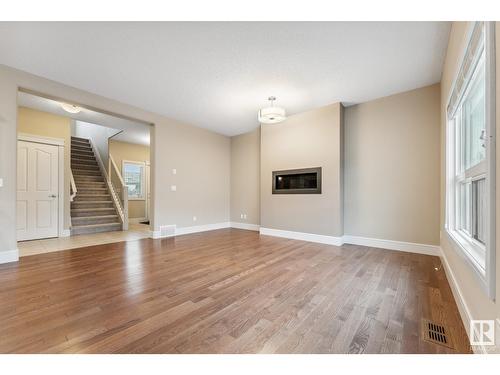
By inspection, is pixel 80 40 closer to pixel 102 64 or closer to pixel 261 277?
pixel 102 64

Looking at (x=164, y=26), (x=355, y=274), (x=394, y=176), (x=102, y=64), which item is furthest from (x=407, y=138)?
(x=102, y=64)

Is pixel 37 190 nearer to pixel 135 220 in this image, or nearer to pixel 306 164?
pixel 135 220

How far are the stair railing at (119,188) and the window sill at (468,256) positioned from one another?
6.65 meters

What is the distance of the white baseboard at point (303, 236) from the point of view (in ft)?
A: 13.4

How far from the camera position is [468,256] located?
1.56m

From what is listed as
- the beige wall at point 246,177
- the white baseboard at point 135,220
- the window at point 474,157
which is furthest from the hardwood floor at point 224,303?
the white baseboard at point 135,220

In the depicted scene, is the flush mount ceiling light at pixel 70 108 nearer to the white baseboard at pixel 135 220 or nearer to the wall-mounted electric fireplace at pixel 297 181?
the white baseboard at pixel 135 220

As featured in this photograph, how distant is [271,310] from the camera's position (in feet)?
5.89

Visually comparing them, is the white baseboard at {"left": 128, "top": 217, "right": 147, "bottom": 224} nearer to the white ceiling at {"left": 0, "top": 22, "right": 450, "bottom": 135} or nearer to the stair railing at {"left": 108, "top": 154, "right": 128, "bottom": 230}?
the stair railing at {"left": 108, "top": 154, "right": 128, "bottom": 230}

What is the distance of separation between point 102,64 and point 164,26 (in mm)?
1283

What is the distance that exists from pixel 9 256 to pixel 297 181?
479 cm

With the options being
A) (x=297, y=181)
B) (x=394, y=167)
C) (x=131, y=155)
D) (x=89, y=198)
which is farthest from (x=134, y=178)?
(x=394, y=167)

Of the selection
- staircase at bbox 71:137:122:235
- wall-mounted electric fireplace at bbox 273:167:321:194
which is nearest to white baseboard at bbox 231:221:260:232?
wall-mounted electric fireplace at bbox 273:167:321:194

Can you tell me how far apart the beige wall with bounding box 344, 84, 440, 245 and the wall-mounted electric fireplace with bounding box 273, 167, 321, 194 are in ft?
1.94
